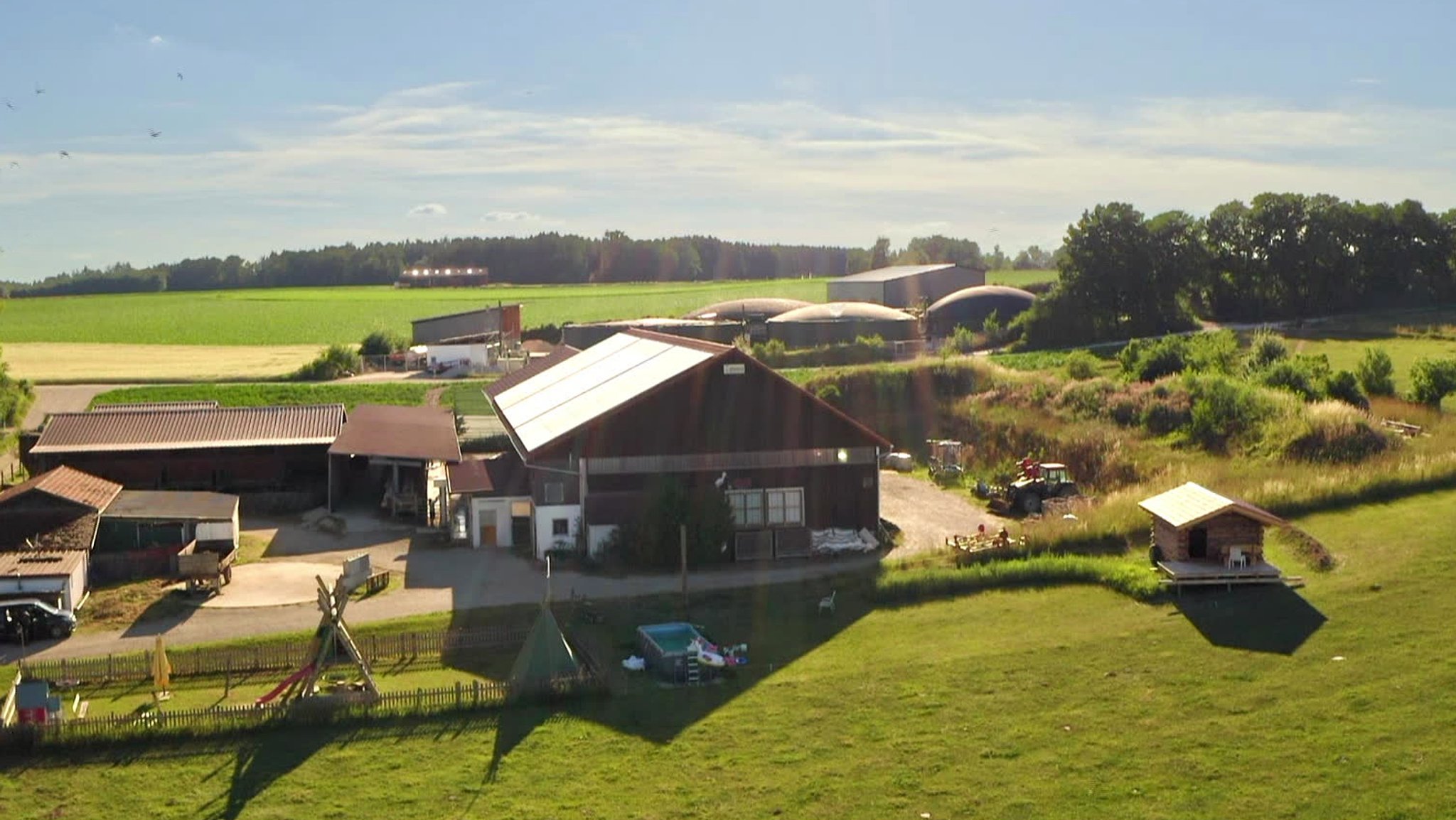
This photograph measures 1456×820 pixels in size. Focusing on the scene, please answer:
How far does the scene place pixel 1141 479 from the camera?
4466 centimetres

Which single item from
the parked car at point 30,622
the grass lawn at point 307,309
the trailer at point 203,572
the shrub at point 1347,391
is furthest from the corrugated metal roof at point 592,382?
the grass lawn at point 307,309

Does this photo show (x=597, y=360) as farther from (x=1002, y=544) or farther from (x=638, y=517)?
(x=1002, y=544)

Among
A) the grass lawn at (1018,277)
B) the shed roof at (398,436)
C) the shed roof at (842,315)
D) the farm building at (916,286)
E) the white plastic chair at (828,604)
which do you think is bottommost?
the white plastic chair at (828,604)

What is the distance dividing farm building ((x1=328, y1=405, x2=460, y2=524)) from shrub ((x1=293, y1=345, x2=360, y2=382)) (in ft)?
99.2

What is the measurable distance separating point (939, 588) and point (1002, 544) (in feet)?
12.1

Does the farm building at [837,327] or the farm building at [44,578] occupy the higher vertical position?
the farm building at [837,327]

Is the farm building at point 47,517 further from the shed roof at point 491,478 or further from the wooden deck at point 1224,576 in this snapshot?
the wooden deck at point 1224,576

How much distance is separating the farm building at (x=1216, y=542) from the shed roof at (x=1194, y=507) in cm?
2

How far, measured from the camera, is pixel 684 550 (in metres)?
32.3

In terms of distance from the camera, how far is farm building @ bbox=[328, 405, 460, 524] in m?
43.9

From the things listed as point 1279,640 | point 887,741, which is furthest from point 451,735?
point 1279,640

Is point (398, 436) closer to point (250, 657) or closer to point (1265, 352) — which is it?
point (250, 657)

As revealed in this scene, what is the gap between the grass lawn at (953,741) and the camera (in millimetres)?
21109

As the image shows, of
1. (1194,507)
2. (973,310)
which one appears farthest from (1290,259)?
(1194,507)
